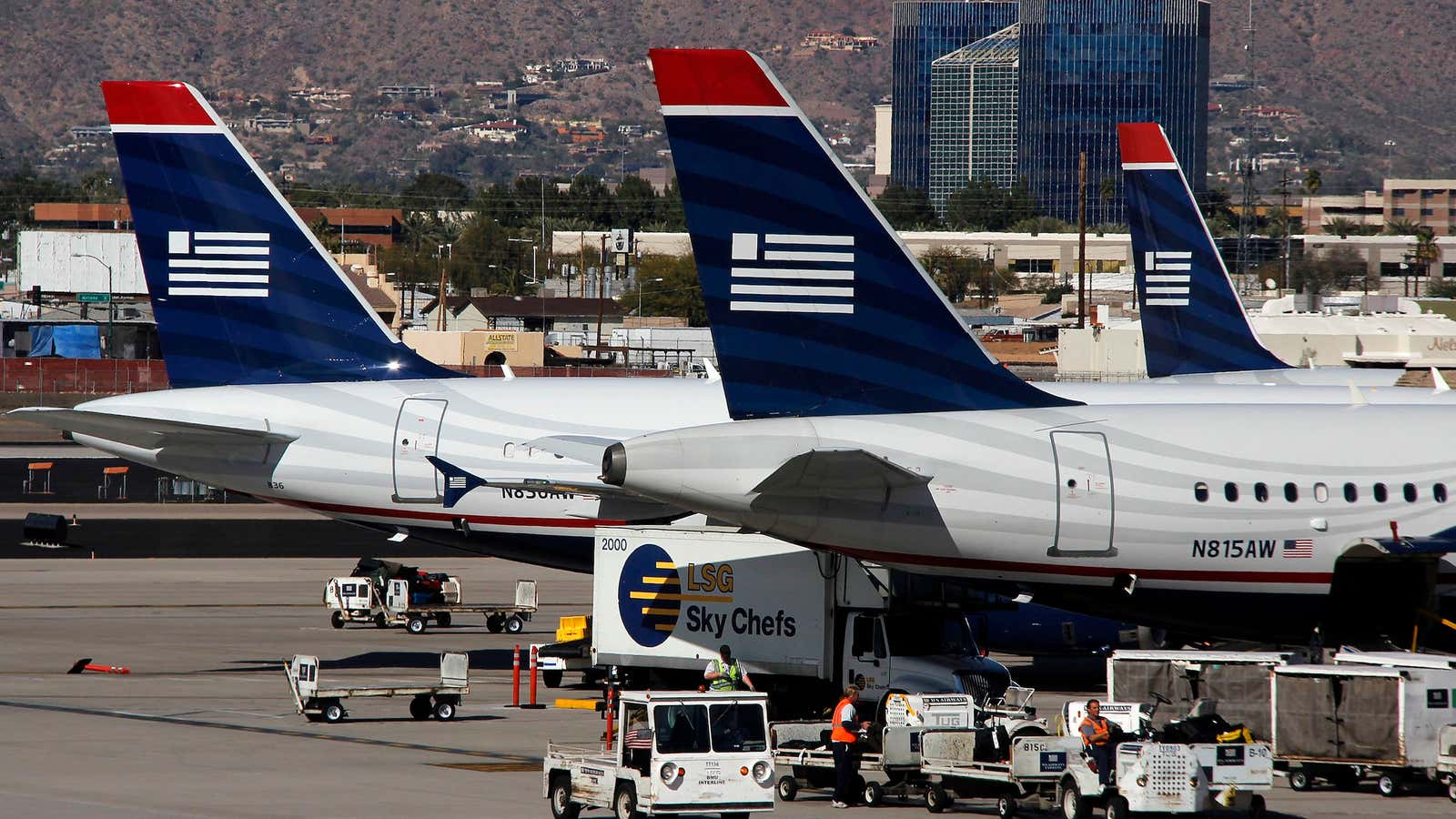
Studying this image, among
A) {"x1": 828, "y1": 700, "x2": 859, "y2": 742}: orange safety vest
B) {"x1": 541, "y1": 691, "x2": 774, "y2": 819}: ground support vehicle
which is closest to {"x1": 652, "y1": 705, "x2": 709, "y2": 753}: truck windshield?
{"x1": 541, "y1": 691, "x2": 774, "y2": 819}: ground support vehicle

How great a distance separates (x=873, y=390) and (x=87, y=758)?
1328cm

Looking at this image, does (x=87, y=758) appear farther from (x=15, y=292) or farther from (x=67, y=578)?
(x=15, y=292)

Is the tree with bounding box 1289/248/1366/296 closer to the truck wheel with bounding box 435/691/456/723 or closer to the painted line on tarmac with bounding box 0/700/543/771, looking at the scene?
the truck wheel with bounding box 435/691/456/723

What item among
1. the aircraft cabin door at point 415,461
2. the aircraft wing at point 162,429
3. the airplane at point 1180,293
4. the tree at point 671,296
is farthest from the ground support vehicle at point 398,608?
the tree at point 671,296

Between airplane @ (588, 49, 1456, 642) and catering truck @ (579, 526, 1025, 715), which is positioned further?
catering truck @ (579, 526, 1025, 715)

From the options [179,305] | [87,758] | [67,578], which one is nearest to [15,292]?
[67,578]

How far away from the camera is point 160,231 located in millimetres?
40656

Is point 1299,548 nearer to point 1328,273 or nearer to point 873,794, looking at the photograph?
point 873,794

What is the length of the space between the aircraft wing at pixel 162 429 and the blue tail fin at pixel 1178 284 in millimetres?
24741

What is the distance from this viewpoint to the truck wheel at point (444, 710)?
1303 inches

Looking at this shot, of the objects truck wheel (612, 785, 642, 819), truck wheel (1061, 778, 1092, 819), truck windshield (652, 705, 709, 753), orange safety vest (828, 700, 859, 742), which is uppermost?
truck windshield (652, 705, 709, 753)

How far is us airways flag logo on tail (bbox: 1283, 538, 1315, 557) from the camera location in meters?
30.6

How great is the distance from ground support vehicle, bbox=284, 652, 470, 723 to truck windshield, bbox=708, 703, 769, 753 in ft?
34.9

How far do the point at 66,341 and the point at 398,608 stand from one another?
109067 mm
